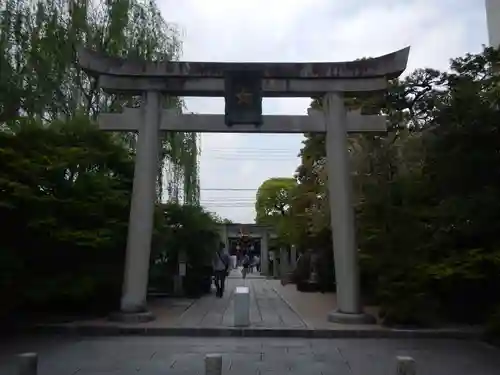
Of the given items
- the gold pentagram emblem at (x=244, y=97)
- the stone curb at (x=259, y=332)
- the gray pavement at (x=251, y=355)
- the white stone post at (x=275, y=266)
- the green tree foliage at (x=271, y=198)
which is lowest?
the gray pavement at (x=251, y=355)

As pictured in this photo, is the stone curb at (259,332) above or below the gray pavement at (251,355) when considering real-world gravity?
above

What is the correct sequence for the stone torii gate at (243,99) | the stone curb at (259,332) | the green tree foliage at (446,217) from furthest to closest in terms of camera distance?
the stone torii gate at (243,99), the stone curb at (259,332), the green tree foliage at (446,217)

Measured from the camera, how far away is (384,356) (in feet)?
30.3

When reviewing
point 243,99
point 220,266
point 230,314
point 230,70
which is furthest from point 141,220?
point 220,266

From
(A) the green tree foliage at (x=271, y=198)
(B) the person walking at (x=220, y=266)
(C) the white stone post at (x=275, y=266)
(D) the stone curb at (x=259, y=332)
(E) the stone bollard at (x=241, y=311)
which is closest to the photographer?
(D) the stone curb at (x=259, y=332)

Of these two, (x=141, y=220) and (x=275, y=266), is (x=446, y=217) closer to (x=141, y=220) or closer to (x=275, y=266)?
(x=141, y=220)

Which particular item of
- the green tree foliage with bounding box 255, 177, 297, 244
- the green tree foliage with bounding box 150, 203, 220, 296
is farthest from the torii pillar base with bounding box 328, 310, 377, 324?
the green tree foliage with bounding box 255, 177, 297, 244

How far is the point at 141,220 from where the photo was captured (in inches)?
504

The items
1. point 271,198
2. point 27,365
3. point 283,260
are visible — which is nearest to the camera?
point 27,365

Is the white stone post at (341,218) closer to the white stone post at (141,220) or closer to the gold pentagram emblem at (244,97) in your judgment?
the gold pentagram emblem at (244,97)

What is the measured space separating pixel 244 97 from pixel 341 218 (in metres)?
3.46

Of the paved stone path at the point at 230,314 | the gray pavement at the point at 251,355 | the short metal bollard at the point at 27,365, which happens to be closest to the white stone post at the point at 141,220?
the paved stone path at the point at 230,314

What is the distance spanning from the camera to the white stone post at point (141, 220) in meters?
12.7

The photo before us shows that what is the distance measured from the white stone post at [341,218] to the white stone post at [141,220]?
398cm
